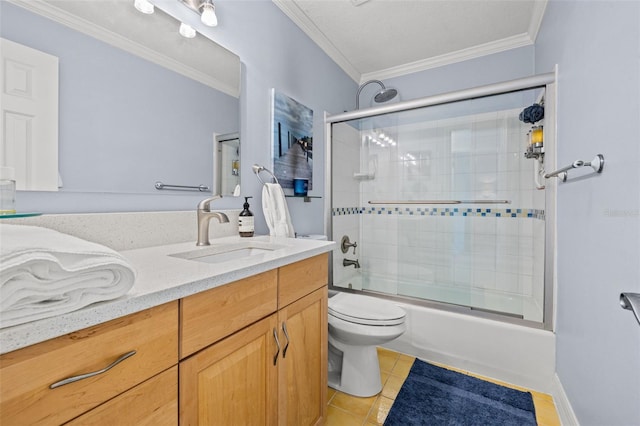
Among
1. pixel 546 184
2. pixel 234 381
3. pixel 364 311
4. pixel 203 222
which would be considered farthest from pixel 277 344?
pixel 546 184

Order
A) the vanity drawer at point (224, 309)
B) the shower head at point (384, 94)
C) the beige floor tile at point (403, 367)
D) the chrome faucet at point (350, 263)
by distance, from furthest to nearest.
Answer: the shower head at point (384, 94), the chrome faucet at point (350, 263), the beige floor tile at point (403, 367), the vanity drawer at point (224, 309)

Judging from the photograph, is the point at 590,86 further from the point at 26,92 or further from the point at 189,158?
the point at 26,92

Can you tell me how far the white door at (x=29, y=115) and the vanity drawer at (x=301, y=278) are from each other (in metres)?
0.78

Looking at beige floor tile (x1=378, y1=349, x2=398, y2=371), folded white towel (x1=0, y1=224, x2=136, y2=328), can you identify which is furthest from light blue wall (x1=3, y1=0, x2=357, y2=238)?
beige floor tile (x1=378, y1=349, x2=398, y2=371)

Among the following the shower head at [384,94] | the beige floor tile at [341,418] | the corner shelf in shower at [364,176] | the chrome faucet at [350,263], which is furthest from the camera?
the shower head at [384,94]

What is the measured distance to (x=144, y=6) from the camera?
3.75ft

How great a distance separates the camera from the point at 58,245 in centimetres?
49

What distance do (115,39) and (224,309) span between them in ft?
3.43

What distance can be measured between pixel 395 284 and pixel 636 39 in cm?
183

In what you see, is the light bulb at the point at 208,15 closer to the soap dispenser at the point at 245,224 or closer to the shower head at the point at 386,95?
the soap dispenser at the point at 245,224

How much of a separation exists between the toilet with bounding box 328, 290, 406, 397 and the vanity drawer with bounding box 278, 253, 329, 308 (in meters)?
0.39

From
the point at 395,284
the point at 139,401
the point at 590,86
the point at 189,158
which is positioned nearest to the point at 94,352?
the point at 139,401

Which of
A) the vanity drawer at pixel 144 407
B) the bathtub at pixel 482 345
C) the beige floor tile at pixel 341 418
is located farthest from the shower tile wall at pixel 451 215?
the vanity drawer at pixel 144 407

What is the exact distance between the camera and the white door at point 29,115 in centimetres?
80
